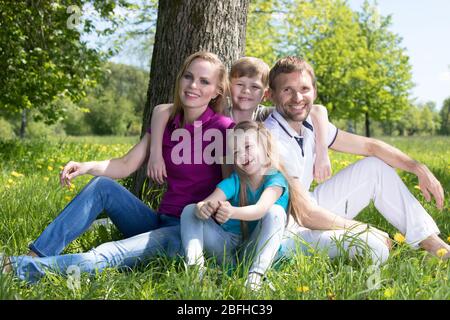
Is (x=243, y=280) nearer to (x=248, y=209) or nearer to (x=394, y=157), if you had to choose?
(x=248, y=209)

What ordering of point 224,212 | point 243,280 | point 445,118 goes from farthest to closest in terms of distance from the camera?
1. point 445,118
2. point 224,212
3. point 243,280

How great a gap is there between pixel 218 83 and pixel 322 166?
742mm

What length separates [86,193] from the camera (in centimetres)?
289

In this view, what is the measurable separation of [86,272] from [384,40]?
96.4 ft

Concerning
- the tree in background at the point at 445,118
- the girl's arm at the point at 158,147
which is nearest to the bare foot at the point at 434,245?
the girl's arm at the point at 158,147

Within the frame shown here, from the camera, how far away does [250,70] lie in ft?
10.8

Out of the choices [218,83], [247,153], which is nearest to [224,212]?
[247,153]

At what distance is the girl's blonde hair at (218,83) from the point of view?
10.4 feet

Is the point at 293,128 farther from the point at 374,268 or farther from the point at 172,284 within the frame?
the point at 172,284

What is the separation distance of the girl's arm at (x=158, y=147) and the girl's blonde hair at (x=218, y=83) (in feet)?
0.19

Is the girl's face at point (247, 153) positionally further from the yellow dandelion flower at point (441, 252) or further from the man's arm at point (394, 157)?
the yellow dandelion flower at point (441, 252)

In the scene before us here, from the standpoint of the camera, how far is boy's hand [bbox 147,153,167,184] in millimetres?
3102

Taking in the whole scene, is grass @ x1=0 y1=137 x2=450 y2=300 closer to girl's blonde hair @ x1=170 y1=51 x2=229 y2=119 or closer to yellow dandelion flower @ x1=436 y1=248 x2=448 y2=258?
yellow dandelion flower @ x1=436 y1=248 x2=448 y2=258
